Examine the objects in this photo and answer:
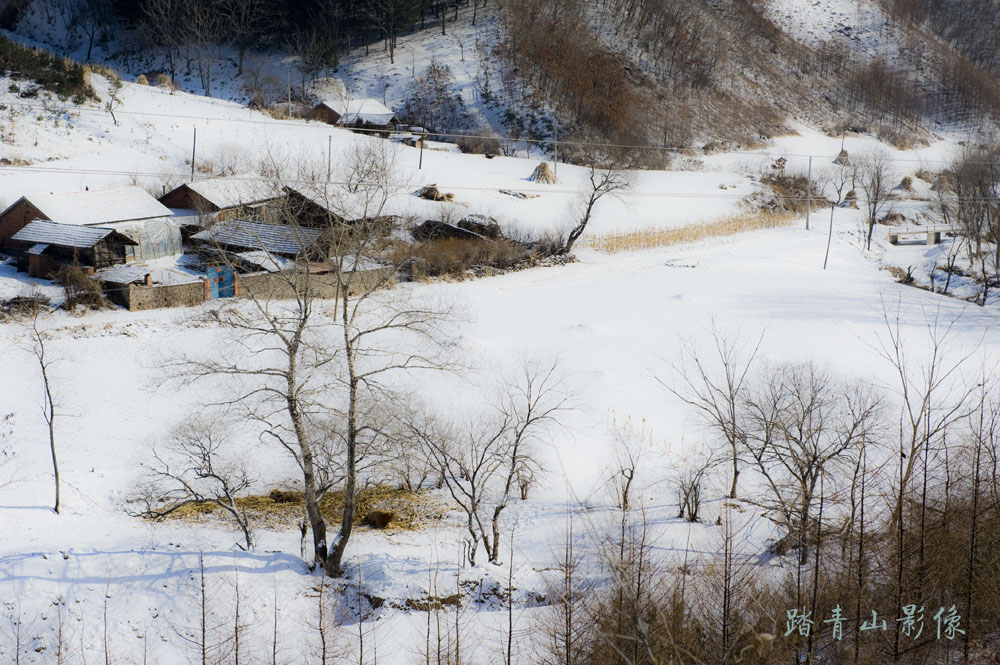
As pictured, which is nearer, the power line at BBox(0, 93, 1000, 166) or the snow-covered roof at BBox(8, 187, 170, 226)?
the snow-covered roof at BBox(8, 187, 170, 226)

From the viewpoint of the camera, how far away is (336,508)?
18000 millimetres

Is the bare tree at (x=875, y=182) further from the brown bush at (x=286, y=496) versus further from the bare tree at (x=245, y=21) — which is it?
the bare tree at (x=245, y=21)

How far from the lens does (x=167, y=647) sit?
1282 cm

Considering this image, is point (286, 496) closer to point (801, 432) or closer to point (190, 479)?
point (190, 479)

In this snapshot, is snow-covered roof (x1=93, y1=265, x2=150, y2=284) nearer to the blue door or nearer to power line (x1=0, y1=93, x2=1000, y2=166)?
the blue door

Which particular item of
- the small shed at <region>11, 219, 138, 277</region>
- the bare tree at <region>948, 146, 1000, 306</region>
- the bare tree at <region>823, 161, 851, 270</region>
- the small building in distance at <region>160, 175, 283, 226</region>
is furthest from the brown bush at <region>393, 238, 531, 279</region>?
the bare tree at <region>823, 161, 851, 270</region>

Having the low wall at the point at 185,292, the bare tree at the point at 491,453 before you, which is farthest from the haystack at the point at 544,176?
the bare tree at the point at 491,453

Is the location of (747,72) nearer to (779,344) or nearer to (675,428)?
(779,344)

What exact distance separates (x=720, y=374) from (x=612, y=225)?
19.9m

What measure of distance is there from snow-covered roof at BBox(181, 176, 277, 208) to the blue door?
5.69 m

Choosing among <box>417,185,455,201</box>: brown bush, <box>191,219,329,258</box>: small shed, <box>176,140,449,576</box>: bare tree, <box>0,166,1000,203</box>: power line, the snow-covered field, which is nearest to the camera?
A: the snow-covered field

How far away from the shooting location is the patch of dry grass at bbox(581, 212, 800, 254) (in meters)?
39.5

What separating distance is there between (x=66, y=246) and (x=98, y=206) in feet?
12.6

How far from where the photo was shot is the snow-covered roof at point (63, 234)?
1160 inches
